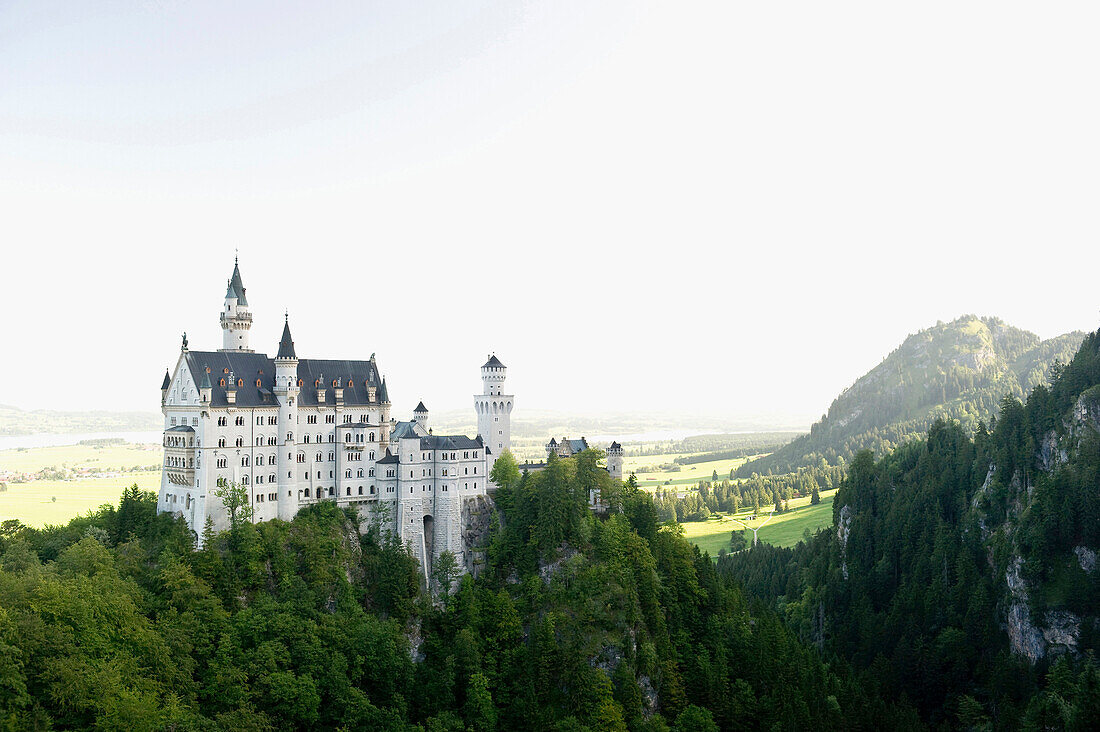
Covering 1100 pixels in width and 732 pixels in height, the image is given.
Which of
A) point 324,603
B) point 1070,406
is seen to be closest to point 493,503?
point 324,603

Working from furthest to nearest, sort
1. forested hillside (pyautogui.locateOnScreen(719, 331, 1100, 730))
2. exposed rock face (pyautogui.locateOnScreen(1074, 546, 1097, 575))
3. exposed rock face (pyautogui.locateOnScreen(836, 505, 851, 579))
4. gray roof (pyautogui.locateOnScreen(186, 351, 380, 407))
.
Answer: exposed rock face (pyautogui.locateOnScreen(836, 505, 851, 579)) → exposed rock face (pyautogui.locateOnScreen(1074, 546, 1097, 575)) → forested hillside (pyautogui.locateOnScreen(719, 331, 1100, 730)) → gray roof (pyautogui.locateOnScreen(186, 351, 380, 407))

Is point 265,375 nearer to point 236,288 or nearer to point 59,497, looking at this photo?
point 236,288

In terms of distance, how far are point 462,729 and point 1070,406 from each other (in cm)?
9991

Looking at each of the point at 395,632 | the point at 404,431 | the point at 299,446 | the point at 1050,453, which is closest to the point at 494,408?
the point at 404,431

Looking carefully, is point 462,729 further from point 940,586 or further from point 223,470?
point 940,586

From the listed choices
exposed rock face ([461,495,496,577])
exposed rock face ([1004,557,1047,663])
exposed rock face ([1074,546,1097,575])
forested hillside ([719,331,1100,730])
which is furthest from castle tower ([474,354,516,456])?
exposed rock face ([1074,546,1097,575])

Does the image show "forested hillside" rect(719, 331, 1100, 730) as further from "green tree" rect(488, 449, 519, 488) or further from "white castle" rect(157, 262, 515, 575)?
"white castle" rect(157, 262, 515, 575)

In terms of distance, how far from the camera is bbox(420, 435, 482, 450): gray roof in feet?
291

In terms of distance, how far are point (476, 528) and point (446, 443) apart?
34.0ft

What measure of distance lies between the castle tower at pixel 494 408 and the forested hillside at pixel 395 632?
12.3ft

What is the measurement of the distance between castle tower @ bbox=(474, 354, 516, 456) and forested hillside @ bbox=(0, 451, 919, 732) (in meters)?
3.75

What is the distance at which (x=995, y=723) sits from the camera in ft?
312

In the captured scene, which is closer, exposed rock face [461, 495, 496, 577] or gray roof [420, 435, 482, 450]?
gray roof [420, 435, 482, 450]

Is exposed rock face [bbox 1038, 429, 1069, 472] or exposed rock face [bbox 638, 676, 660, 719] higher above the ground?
exposed rock face [bbox 1038, 429, 1069, 472]
